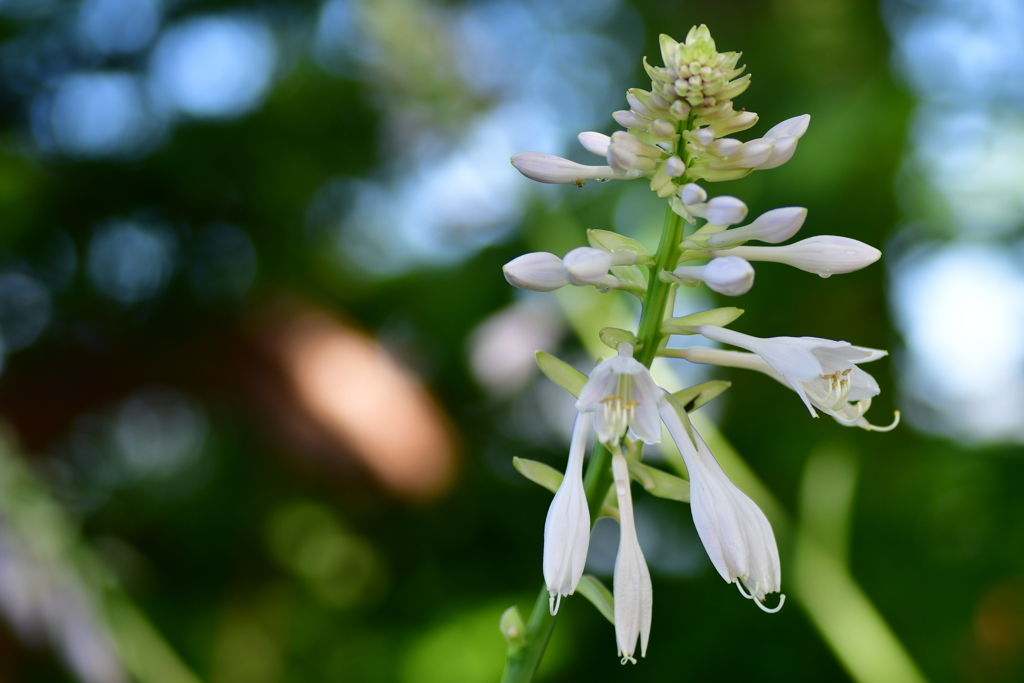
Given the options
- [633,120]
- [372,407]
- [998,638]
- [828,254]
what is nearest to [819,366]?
[828,254]

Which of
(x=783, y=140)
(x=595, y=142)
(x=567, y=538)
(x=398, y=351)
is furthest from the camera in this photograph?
(x=398, y=351)

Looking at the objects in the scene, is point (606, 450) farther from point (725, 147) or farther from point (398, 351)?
point (398, 351)

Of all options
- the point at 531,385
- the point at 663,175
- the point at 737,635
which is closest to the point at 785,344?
the point at 663,175

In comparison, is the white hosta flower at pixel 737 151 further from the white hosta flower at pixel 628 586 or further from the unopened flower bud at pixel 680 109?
the white hosta flower at pixel 628 586

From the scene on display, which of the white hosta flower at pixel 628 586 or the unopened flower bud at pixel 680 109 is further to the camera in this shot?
the unopened flower bud at pixel 680 109

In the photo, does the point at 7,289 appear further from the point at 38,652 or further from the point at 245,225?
the point at 38,652

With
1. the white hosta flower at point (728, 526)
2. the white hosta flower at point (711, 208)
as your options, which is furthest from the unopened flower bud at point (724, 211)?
the white hosta flower at point (728, 526)
